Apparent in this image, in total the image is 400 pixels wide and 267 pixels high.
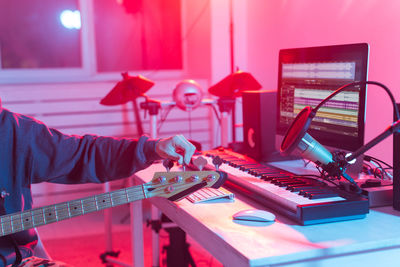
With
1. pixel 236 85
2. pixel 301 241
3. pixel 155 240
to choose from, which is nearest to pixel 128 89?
pixel 236 85

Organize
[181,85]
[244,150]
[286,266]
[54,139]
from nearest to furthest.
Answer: [286,266], [54,139], [244,150], [181,85]

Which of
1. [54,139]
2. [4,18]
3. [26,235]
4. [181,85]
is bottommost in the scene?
[26,235]

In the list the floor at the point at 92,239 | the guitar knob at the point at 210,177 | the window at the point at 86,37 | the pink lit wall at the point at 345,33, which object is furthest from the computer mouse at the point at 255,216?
the window at the point at 86,37

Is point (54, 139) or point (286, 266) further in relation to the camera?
point (54, 139)

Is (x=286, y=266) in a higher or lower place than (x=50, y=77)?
lower

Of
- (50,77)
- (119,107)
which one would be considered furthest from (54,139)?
(50,77)

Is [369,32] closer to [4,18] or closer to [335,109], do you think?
[335,109]

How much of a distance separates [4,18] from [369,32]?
2.75m

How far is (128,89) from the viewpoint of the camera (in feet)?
8.21

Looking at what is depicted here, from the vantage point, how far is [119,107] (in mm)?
3598

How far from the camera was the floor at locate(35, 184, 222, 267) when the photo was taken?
273cm

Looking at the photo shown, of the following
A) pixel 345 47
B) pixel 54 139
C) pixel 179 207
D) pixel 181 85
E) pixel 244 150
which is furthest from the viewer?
pixel 181 85

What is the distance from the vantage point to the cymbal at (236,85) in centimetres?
236

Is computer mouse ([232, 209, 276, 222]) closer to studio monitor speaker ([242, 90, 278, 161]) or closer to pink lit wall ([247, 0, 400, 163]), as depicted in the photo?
studio monitor speaker ([242, 90, 278, 161])
